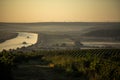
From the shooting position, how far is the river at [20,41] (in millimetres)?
10893

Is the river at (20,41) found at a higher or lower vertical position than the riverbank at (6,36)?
lower

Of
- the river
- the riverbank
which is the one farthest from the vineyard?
the riverbank

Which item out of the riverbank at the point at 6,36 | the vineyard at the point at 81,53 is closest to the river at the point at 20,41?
the riverbank at the point at 6,36

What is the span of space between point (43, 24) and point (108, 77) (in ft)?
20.3

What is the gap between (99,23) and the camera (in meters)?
11.5

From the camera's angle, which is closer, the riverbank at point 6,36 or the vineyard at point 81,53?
the riverbank at point 6,36

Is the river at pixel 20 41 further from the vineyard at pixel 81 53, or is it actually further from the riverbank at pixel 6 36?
the vineyard at pixel 81 53

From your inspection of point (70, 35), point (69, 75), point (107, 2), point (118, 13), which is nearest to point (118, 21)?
point (118, 13)

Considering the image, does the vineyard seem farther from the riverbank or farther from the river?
the riverbank

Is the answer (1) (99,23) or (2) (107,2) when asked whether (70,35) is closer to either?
(1) (99,23)

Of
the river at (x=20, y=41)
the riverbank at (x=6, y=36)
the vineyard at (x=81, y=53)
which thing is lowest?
the vineyard at (x=81, y=53)

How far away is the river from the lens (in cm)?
1089

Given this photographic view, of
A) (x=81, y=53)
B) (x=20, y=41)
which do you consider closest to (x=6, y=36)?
(x=20, y=41)

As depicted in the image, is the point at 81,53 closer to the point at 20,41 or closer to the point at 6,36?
the point at 20,41
